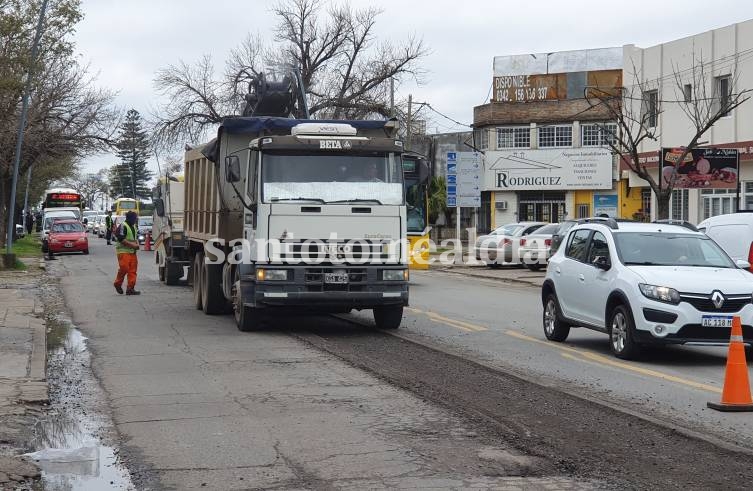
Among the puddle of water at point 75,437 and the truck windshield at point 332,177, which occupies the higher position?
the truck windshield at point 332,177

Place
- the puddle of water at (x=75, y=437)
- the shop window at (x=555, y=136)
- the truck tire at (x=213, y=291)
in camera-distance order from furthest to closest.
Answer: the shop window at (x=555, y=136), the truck tire at (x=213, y=291), the puddle of water at (x=75, y=437)

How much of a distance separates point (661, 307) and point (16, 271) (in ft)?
83.0

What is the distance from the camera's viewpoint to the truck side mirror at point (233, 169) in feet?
49.0

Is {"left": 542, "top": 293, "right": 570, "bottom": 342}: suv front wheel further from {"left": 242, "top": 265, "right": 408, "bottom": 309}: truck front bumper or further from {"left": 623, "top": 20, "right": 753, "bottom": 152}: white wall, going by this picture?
{"left": 623, "top": 20, "right": 753, "bottom": 152}: white wall

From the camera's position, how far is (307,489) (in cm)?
639

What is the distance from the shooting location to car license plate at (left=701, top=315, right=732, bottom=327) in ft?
38.1

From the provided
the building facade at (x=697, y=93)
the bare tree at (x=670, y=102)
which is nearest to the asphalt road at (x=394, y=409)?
the bare tree at (x=670, y=102)

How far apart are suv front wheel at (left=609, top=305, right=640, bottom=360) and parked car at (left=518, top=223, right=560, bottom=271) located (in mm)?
19391

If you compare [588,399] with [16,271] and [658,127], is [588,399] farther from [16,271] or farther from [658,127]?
[658,127]

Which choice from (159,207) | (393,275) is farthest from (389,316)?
(159,207)

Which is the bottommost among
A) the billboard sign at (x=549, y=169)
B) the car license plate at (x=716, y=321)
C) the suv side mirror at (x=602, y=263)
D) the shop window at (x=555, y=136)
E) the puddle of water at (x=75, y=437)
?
the puddle of water at (x=75, y=437)

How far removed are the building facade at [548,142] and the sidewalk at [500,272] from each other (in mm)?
16621

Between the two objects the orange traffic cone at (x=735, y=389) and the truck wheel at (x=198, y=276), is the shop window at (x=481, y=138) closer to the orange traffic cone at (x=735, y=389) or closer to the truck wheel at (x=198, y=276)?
the truck wheel at (x=198, y=276)

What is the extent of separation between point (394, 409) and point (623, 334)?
4.25m
